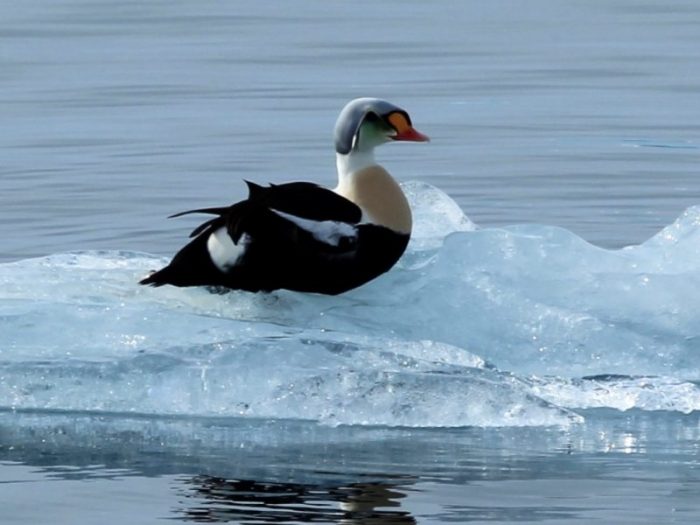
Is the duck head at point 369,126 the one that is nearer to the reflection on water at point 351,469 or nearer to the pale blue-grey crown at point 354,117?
the pale blue-grey crown at point 354,117

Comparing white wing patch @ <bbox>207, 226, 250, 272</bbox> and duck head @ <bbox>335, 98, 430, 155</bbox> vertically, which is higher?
duck head @ <bbox>335, 98, 430, 155</bbox>

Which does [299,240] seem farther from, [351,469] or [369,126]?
[351,469]

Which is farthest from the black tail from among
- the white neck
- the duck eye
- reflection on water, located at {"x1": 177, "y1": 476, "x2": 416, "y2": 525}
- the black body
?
reflection on water, located at {"x1": 177, "y1": 476, "x2": 416, "y2": 525}

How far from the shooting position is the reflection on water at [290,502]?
4957 mm

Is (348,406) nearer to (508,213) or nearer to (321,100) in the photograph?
(508,213)

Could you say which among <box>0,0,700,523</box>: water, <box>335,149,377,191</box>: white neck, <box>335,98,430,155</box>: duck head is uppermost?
<box>335,98,430,155</box>: duck head

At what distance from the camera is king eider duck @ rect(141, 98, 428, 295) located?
266 inches

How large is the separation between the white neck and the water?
373 mm

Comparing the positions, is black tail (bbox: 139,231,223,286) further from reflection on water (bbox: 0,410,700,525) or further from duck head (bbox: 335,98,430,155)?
reflection on water (bbox: 0,410,700,525)

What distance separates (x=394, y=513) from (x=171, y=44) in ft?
43.4

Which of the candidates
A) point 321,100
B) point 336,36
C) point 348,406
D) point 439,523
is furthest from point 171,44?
point 439,523

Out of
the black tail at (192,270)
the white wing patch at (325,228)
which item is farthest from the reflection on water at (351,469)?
the white wing patch at (325,228)

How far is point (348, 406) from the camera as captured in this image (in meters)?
5.93

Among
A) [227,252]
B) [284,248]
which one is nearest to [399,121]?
[284,248]
